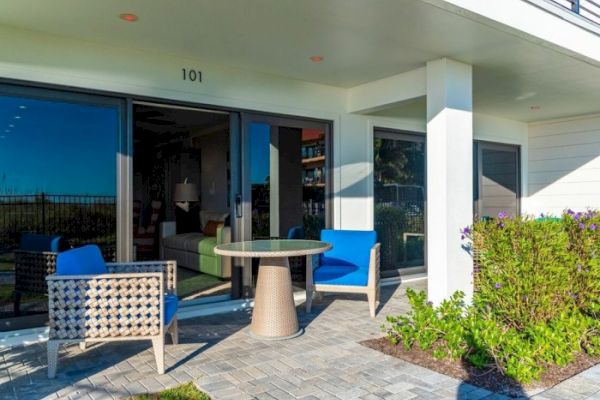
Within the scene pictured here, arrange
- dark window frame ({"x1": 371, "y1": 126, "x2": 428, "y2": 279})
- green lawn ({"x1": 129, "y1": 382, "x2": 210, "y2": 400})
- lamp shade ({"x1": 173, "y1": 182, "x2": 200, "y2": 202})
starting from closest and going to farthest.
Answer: green lawn ({"x1": 129, "y1": 382, "x2": 210, "y2": 400})
dark window frame ({"x1": 371, "y1": 126, "x2": 428, "y2": 279})
lamp shade ({"x1": 173, "y1": 182, "x2": 200, "y2": 202})

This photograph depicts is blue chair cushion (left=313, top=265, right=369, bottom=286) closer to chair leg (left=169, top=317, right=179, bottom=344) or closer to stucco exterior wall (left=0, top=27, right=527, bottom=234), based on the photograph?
stucco exterior wall (left=0, top=27, right=527, bottom=234)

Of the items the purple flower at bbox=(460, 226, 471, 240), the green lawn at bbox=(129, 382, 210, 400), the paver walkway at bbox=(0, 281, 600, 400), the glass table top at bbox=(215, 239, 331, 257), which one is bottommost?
the paver walkway at bbox=(0, 281, 600, 400)

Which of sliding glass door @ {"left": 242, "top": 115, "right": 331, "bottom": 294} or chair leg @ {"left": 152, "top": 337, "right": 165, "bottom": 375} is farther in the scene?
sliding glass door @ {"left": 242, "top": 115, "right": 331, "bottom": 294}

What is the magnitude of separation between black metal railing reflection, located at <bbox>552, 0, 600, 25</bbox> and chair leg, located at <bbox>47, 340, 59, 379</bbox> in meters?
5.06

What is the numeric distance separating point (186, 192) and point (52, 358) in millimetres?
5137

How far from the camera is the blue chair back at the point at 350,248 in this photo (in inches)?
205

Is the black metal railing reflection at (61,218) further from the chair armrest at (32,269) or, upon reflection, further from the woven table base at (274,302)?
the woven table base at (274,302)

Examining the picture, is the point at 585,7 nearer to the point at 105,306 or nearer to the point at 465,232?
the point at 465,232

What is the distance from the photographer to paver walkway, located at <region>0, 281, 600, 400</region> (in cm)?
285

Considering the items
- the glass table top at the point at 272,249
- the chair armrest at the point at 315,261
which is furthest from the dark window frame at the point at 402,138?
the glass table top at the point at 272,249

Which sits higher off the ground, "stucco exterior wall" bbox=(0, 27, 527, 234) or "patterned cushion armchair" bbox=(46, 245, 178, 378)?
"stucco exterior wall" bbox=(0, 27, 527, 234)

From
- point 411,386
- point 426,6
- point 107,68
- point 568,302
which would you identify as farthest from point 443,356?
point 107,68

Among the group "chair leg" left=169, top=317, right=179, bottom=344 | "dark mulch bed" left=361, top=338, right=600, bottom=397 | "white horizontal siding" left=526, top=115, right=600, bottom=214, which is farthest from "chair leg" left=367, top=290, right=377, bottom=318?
"white horizontal siding" left=526, top=115, right=600, bottom=214

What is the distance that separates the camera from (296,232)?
5672mm
